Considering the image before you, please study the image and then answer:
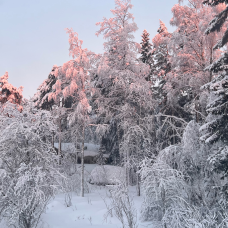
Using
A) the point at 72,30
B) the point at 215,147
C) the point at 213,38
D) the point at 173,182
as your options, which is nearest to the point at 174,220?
the point at 173,182

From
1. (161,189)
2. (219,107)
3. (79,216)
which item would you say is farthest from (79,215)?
(219,107)

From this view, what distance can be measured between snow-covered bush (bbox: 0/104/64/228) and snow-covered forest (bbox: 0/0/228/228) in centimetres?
3

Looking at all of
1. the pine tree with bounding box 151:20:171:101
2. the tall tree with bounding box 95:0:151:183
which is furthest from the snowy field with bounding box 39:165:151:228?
the pine tree with bounding box 151:20:171:101

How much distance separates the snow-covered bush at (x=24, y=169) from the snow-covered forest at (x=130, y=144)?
0.03 m

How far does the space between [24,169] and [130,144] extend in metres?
7.31

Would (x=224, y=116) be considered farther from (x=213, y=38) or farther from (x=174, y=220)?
(x=213, y=38)

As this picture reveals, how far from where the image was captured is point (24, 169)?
713cm

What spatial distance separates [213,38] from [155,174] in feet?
23.9

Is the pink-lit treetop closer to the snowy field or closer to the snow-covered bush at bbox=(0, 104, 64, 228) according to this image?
the snowy field

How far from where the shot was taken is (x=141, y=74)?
14.1 meters

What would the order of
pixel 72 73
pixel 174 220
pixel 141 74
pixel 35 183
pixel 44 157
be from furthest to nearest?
pixel 141 74, pixel 72 73, pixel 44 157, pixel 35 183, pixel 174 220

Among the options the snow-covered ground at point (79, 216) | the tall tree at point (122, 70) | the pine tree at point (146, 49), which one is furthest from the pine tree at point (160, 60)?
the snow-covered ground at point (79, 216)

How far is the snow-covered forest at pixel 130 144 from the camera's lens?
6.76m

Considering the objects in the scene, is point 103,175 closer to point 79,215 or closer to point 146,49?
point 79,215
